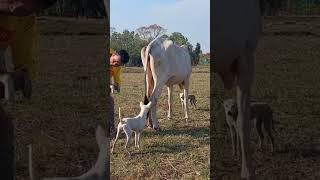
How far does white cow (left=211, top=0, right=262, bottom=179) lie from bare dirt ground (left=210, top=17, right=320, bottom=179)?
0.11 feet

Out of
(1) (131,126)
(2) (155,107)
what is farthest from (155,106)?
(1) (131,126)

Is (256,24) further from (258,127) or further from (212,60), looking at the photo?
(258,127)

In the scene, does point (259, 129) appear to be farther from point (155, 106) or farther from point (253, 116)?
point (155, 106)

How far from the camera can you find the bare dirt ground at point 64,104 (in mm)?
1876

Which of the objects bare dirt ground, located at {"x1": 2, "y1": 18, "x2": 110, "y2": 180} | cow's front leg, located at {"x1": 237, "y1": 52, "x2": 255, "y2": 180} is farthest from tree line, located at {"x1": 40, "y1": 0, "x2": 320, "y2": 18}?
cow's front leg, located at {"x1": 237, "y1": 52, "x2": 255, "y2": 180}

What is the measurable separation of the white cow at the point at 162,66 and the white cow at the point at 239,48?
3.06 metres

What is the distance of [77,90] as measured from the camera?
1.94 meters

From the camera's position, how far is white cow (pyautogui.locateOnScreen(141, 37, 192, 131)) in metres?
5.32

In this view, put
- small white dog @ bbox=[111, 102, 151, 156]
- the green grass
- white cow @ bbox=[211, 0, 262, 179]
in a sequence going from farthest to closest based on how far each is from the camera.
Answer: small white dog @ bbox=[111, 102, 151, 156], the green grass, white cow @ bbox=[211, 0, 262, 179]

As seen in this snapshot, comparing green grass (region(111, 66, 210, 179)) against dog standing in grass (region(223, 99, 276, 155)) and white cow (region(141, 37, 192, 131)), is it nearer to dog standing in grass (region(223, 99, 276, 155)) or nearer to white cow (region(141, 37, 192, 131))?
white cow (region(141, 37, 192, 131))

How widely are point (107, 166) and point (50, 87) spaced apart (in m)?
0.37

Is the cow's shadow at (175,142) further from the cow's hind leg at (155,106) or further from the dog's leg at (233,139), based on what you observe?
the dog's leg at (233,139)

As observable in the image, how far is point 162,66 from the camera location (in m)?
5.44

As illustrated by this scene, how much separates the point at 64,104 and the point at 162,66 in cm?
355
